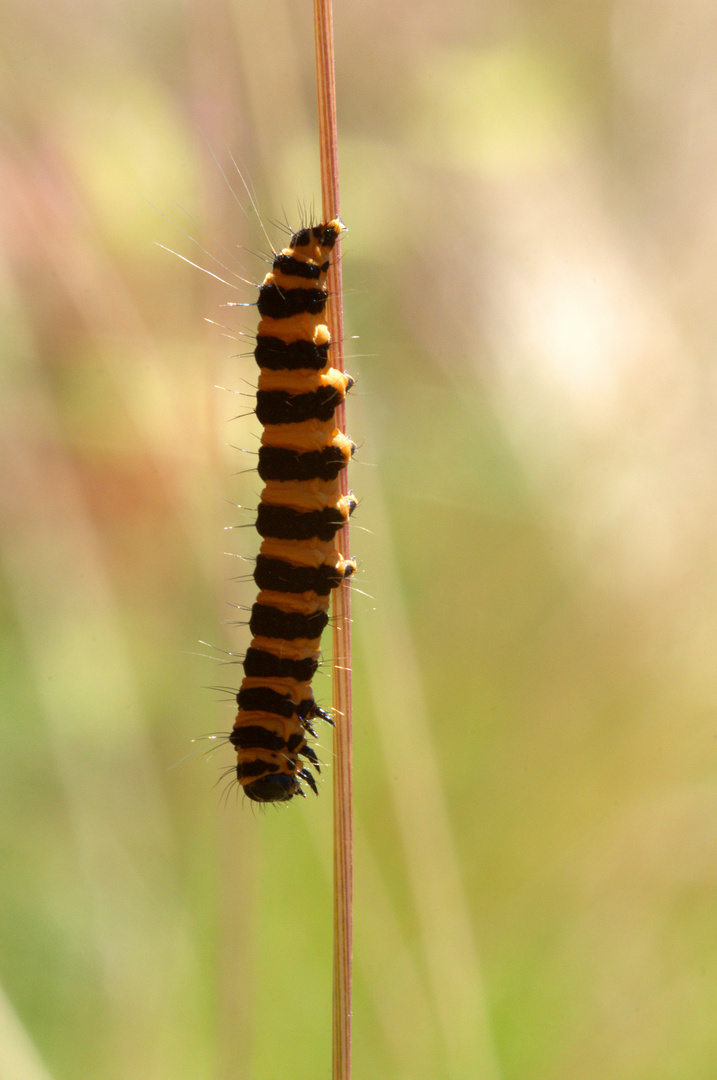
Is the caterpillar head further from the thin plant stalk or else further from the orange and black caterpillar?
the thin plant stalk

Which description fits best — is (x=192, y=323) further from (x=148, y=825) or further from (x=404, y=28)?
(x=148, y=825)

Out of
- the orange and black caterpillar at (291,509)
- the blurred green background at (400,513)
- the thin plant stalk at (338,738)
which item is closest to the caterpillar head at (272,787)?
the orange and black caterpillar at (291,509)

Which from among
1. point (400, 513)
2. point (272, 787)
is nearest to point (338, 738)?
point (272, 787)

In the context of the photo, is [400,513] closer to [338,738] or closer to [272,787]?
[272,787]

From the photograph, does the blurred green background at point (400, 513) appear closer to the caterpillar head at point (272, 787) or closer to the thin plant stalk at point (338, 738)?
the caterpillar head at point (272, 787)

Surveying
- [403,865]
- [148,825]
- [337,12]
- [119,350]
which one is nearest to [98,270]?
[119,350]
